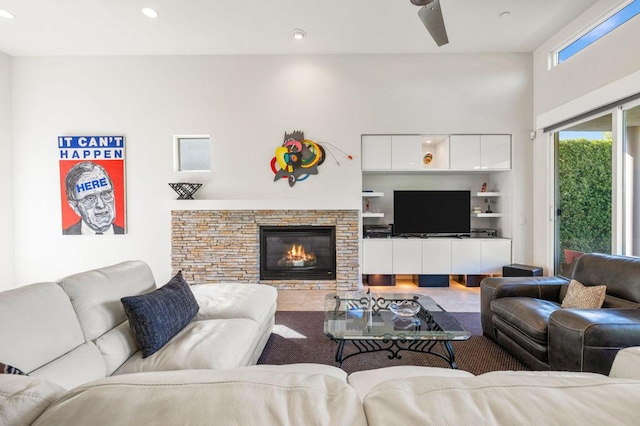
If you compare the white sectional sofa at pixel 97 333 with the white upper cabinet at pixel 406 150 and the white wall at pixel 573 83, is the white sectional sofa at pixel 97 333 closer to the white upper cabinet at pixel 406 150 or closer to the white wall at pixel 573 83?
the white upper cabinet at pixel 406 150

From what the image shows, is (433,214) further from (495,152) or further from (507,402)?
(507,402)

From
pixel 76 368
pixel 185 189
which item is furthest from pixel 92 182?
pixel 76 368

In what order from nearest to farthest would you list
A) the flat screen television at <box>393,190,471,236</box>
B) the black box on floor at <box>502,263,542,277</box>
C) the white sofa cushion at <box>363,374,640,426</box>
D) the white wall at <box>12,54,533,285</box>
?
the white sofa cushion at <box>363,374,640,426</box> < the black box on floor at <box>502,263,542,277</box> < the white wall at <box>12,54,533,285</box> < the flat screen television at <box>393,190,471,236</box>

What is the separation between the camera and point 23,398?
50 centimetres

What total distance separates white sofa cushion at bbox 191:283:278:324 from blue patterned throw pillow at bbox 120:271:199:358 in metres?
0.23

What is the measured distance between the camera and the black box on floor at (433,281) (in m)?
4.32

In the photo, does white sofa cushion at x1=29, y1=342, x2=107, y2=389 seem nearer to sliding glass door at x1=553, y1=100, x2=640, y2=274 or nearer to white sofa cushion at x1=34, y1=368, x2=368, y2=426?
white sofa cushion at x1=34, y1=368, x2=368, y2=426

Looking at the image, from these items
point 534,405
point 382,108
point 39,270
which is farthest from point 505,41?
point 39,270

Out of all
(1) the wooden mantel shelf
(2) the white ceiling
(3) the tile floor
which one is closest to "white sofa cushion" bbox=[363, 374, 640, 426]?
(3) the tile floor

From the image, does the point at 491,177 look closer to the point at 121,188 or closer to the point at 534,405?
the point at 534,405

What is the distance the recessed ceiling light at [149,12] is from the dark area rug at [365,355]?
3874 millimetres

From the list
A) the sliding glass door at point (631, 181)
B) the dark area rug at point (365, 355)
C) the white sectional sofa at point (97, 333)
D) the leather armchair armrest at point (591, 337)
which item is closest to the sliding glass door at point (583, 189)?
the sliding glass door at point (631, 181)

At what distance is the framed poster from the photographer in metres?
4.21

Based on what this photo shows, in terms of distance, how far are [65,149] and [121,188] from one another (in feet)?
3.31
